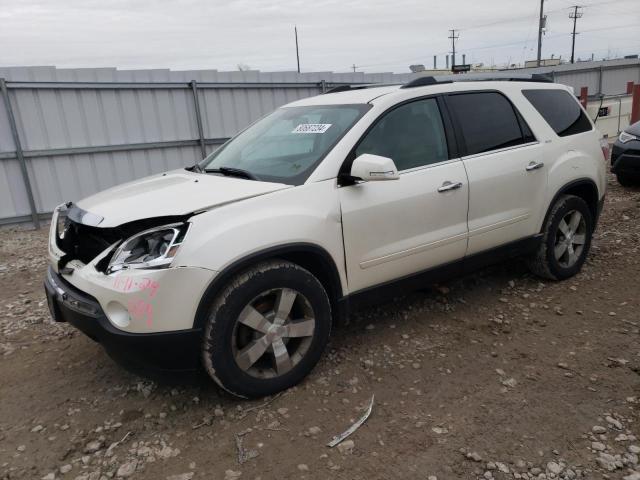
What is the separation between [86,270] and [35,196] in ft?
20.7

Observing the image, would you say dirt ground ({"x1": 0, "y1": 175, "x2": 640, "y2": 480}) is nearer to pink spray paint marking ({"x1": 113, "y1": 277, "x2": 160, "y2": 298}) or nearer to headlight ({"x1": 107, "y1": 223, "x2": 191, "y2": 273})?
pink spray paint marking ({"x1": 113, "y1": 277, "x2": 160, "y2": 298})

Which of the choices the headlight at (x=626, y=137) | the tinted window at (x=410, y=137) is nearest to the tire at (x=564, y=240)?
the tinted window at (x=410, y=137)

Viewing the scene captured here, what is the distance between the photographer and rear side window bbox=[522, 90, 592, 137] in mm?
4285

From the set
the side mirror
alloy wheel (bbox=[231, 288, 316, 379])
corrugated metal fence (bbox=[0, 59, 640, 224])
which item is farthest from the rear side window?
corrugated metal fence (bbox=[0, 59, 640, 224])

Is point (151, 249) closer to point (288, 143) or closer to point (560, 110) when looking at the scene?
point (288, 143)

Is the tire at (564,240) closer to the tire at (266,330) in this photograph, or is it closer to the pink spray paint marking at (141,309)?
the tire at (266,330)

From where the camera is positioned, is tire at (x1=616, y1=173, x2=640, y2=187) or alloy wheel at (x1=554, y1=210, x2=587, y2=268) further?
tire at (x1=616, y1=173, x2=640, y2=187)

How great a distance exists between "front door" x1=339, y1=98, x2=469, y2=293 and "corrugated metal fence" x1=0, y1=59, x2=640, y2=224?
6.56m

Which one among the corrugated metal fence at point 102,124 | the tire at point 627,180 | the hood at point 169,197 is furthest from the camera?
the tire at point 627,180

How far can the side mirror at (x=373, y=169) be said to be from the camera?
2.88 m

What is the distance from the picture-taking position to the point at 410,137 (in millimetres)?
3473

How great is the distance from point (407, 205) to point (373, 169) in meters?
0.50

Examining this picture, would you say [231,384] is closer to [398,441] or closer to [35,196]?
[398,441]

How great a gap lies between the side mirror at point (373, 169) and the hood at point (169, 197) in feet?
1.42
